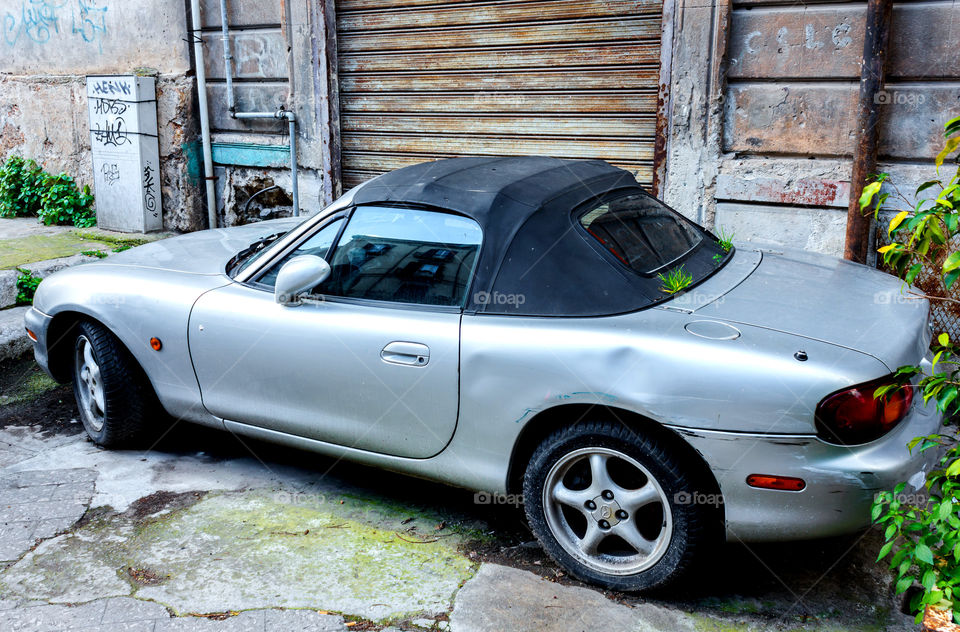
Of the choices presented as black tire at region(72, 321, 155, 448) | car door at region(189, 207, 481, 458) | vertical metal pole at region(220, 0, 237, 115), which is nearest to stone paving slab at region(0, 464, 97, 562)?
black tire at region(72, 321, 155, 448)

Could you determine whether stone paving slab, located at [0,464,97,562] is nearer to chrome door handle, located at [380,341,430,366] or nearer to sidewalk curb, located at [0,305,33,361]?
chrome door handle, located at [380,341,430,366]

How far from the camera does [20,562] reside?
10.3 ft

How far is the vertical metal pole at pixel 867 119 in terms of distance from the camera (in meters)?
5.09

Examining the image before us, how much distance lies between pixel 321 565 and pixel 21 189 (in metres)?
8.68

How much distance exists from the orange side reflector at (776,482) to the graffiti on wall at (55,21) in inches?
352

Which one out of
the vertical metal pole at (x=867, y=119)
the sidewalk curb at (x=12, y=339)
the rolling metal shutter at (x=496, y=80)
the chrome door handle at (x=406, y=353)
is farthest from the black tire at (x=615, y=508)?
the sidewalk curb at (x=12, y=339)

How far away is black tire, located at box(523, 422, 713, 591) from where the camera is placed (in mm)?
2652

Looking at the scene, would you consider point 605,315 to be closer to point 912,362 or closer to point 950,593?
point 912,362

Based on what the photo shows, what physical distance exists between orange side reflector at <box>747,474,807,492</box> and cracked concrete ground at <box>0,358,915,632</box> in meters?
0.54

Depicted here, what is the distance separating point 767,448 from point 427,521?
1545mm
